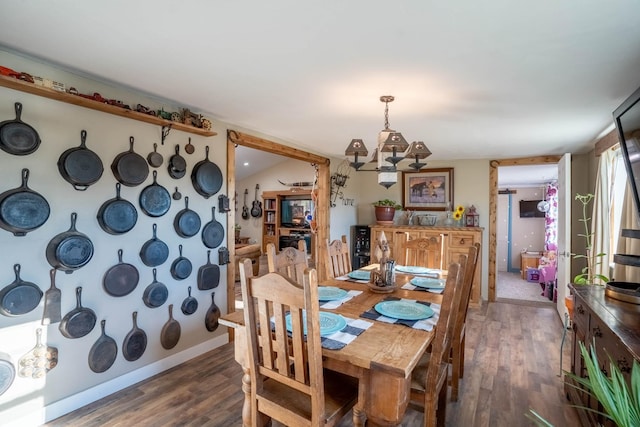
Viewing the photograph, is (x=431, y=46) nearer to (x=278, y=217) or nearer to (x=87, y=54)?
(x=87, y=54)

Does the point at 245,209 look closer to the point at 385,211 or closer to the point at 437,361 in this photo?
the point at 385,211

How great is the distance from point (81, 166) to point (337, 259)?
2.10 metres

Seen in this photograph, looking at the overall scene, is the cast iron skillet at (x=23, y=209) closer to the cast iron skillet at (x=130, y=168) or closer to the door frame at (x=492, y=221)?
the cast iron skillet at (x=130, y=168)

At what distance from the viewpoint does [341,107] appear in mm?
2625

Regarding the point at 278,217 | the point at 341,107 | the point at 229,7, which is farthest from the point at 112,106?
the point at 278,217

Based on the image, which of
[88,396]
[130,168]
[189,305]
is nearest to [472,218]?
[189,305]

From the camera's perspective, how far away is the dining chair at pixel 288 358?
125 cm

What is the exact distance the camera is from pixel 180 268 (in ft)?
8.87

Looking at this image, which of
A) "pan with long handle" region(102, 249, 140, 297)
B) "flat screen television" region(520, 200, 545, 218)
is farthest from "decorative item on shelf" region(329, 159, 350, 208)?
"flat screen television" region(520, 200, 545, 218)

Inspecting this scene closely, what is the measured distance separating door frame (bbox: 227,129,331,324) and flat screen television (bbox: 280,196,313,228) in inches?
87.4

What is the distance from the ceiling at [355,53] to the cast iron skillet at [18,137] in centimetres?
40

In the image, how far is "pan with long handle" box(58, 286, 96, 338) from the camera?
2.04 m

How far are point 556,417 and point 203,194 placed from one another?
311cm

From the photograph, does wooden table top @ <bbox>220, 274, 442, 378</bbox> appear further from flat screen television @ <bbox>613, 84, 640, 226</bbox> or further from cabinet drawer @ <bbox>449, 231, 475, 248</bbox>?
cabinet drawer @ <bbox>449, 231, 475, 248</bbox>
